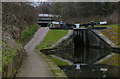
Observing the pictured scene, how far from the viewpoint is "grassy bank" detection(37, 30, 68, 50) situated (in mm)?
16956

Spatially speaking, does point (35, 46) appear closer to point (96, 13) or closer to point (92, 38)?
point (92, 38)

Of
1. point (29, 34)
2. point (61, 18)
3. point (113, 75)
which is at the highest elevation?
point (61, 18)

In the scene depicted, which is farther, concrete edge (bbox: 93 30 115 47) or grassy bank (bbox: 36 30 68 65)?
concrete edge (bbox: 93 30 115 47)

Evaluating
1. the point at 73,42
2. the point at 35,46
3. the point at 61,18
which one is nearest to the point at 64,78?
the point at 35,46

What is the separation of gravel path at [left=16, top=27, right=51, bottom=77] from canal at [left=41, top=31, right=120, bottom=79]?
1147mm

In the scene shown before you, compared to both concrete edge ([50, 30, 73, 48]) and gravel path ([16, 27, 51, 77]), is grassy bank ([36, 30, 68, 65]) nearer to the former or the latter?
concrete edge ([50, 30, 73, 48])

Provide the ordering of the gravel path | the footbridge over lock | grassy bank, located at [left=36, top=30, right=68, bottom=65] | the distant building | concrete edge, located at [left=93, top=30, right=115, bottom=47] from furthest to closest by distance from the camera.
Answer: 1. the distant building
2. the footbridge over lock
3. concrete edge, located at [left=93, top=30, right=115, bottom=47]
4. grassy bank, located at [left=36, top=30, right=68, bottom=65]
5. the gravel path

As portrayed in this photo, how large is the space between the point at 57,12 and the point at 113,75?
103 ft

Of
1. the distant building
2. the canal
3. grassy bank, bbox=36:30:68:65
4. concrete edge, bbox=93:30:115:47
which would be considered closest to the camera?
the canal

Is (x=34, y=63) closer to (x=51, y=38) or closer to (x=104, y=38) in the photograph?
(x=51, y=38)

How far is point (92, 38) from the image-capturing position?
2128 centimetres

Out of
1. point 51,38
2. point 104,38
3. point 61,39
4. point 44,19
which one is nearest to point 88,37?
point 104,38

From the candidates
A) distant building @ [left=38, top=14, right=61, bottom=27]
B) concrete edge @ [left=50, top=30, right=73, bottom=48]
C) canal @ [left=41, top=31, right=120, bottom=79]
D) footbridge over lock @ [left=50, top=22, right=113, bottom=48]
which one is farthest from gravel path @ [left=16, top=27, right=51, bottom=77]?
distant building @ [left=38, top=14, right=61, bottom=27]

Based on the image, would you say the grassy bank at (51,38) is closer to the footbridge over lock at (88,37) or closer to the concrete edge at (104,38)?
the footbridge over lock at (88,37)
